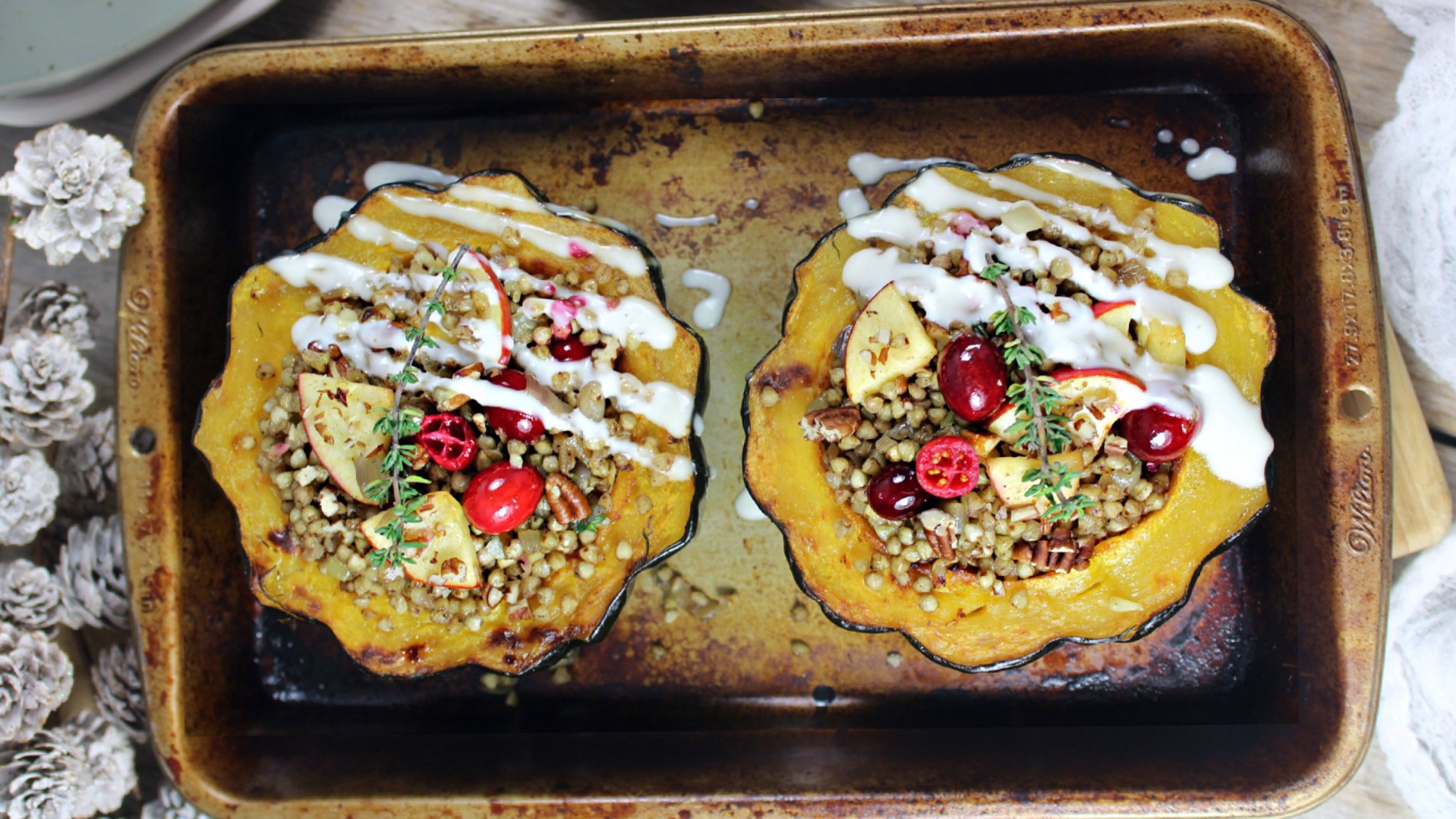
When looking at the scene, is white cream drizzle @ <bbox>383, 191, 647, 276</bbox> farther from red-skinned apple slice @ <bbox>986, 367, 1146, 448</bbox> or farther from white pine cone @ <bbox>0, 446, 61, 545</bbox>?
white pine cone @ <bbox>0, 446, 61, 545</bbox>

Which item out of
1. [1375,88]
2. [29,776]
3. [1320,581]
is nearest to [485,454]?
[29,776]

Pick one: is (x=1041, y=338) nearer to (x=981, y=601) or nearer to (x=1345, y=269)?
(x=981, y=601)

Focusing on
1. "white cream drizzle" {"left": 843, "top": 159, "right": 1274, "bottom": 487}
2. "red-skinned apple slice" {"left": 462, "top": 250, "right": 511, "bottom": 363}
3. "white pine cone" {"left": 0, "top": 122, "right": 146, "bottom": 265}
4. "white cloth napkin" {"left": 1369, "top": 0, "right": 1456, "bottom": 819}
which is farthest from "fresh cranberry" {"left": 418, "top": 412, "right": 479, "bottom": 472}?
"white cloth napkin" {"left": 1369, "top": 0, "right": 1456, "bottom": 819}

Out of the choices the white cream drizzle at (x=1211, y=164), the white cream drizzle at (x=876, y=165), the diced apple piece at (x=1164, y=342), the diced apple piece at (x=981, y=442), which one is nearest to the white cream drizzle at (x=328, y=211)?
the white cream drizzle at (x=876, y=165)

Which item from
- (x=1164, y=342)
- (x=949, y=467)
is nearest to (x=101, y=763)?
(x=949, y=467)

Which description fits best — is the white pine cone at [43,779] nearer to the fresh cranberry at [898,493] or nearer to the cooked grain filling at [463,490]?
the cooked grain filling at [463,490]
